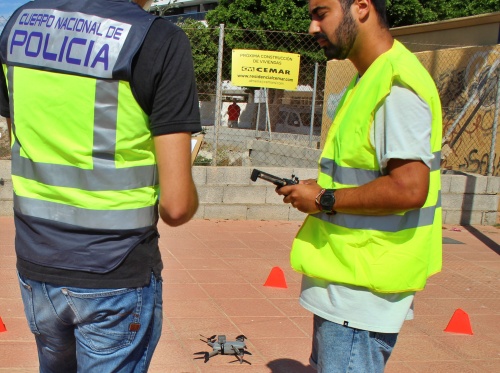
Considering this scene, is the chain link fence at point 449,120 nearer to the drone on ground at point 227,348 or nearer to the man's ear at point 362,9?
the drone on ground at point 227,348

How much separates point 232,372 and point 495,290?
340cm

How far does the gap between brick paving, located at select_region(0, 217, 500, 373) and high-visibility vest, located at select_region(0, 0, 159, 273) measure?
2296mm

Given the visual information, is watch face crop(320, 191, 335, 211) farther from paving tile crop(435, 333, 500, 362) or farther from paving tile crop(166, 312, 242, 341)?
paving tile crop(435, 333, 500, 362)

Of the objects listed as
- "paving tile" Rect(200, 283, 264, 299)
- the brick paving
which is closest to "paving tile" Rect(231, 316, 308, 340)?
the brick paving

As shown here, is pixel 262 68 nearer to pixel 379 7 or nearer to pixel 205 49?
pixel 205 49

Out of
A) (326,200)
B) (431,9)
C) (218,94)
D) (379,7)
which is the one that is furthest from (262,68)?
(431,9)

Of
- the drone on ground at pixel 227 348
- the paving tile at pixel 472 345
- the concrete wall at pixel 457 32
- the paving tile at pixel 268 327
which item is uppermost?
the concrete wall at pixel 457 32

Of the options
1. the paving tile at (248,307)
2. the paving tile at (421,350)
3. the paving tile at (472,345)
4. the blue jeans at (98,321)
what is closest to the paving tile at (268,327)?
the paving tile at (248,307)

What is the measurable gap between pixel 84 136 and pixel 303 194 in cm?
83

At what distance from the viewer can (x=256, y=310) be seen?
17.1ft

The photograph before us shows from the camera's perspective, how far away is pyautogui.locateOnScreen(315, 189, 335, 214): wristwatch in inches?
88.5

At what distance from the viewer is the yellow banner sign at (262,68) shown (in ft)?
30.3

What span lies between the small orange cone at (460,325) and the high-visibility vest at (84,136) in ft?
12.1

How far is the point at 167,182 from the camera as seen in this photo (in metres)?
1.86
